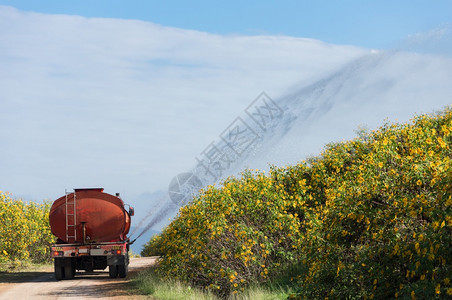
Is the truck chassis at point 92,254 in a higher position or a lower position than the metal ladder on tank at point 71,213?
lower

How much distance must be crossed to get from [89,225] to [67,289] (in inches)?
141

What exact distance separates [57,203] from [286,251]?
917 centimetres

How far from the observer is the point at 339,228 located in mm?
9508

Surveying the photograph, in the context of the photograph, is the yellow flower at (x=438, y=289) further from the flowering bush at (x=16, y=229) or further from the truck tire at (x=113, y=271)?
the flowering bush at (x=16, y=229)

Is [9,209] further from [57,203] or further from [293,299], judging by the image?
[293,299]

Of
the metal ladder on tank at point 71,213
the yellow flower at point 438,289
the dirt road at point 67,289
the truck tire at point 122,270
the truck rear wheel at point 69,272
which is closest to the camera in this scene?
the yellow flower at point 438,289

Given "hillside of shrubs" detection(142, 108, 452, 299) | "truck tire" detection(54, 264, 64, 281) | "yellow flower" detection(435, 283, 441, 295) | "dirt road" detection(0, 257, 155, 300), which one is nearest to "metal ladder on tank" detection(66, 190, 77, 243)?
"truck tire" detection(54, 264, 64, 281)

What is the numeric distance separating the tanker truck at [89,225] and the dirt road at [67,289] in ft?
3.11

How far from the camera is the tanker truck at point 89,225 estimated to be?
20297 mm

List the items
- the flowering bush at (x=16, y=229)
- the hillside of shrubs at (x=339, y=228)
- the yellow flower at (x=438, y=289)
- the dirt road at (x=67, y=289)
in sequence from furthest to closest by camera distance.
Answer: the flowering bush at (x=16, y=229) → the dirt road at (x=67, y=289) → the hillside of shrubs at (x=339, y=228) → the yellow flower at (x=438, y=289)

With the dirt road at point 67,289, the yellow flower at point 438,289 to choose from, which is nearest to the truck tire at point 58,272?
the dirt road at point 67,289

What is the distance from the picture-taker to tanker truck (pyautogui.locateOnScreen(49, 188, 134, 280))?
2030cm

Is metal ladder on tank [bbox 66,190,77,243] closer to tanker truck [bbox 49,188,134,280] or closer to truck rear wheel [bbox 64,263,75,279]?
tanker truck [bbox 49,188,134,280]

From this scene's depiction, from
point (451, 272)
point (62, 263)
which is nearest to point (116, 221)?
point (62, 263)
